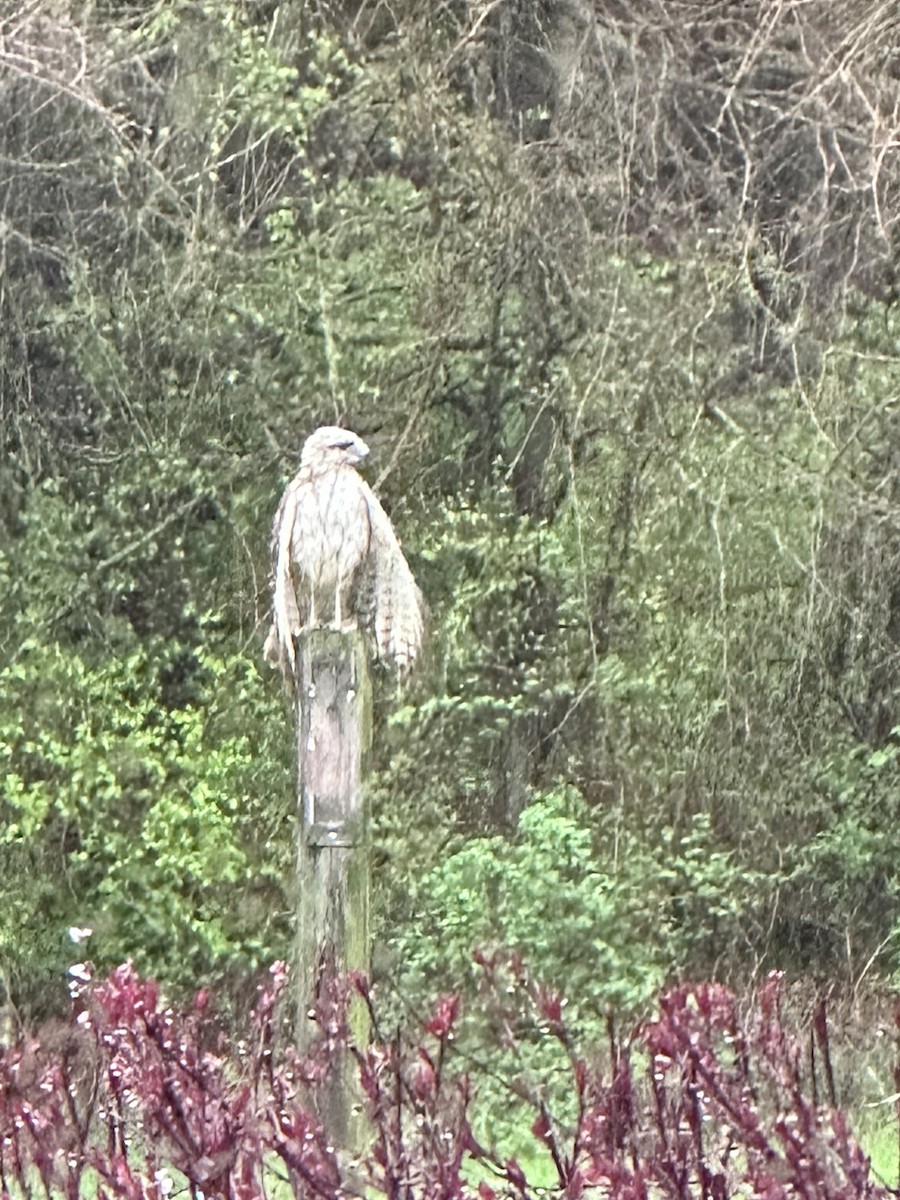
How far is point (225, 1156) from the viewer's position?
1948mm

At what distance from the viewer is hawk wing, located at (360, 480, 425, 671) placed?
4.45m

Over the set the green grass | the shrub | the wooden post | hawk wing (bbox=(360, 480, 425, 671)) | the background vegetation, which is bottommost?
the shrub

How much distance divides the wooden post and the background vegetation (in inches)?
125

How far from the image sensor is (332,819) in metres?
4.19

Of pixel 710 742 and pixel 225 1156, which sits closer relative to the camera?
pixel 225 1156

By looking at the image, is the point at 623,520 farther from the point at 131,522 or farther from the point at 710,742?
the point at 131,522

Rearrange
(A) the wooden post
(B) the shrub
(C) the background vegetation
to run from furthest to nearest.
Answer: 1. (C) the background vegetation
2. (A) the wooden post
3. (B) the shrub

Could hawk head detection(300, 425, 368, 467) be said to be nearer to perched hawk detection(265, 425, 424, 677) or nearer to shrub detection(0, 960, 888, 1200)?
perched hawk detection(265, 425, 424, 677)

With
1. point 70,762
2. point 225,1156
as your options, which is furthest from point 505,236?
point 225,1156

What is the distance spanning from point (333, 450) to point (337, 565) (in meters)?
0.33

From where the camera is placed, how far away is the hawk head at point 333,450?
4.56m

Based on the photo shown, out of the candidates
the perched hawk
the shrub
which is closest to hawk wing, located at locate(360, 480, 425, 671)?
the perched hawk

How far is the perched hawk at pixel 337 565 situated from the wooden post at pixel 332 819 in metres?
0.13

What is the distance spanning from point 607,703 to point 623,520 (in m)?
0.69
